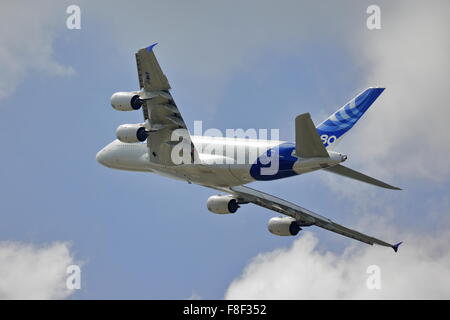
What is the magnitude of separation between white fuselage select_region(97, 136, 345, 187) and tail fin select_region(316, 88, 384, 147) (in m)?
3.47

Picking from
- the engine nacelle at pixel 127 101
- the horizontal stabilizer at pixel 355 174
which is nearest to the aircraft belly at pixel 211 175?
the engine nacelle at pixel 127 101

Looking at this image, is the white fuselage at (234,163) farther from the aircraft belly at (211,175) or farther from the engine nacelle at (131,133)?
the engine nacelle at (131,133)

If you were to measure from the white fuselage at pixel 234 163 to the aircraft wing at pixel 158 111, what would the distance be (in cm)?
89

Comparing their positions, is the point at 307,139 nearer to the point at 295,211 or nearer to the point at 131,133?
the point at 131,133

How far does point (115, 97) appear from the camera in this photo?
55156 mm

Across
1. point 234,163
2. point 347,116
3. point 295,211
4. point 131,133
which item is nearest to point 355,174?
point 347,116

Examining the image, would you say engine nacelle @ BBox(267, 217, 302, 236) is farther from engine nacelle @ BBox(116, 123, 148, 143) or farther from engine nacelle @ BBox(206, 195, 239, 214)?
engine nacelle @ BBox(116, 123, 148, 143)

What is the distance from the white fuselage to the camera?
54.0m

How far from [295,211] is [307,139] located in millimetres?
14193

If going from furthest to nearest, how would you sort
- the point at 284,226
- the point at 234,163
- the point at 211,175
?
the point at 284,226
the point at 211,175
the point at 234,163

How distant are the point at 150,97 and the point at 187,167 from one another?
4.87m

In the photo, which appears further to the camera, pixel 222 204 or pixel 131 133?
pixel 222 204

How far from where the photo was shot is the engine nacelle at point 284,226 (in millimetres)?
64500

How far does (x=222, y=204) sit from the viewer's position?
61.8m
